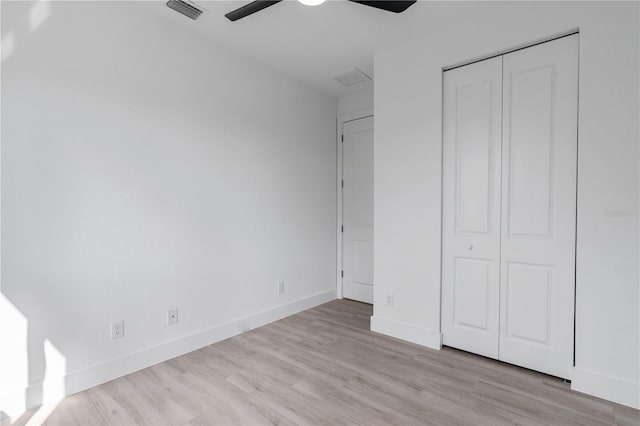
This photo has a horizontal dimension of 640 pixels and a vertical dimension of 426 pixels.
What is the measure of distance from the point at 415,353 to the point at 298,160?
2350 millimetres

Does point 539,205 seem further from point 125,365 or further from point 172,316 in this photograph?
point 125,365

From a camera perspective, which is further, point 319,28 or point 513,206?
point 319,28

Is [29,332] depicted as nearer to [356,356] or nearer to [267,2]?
[356,356]

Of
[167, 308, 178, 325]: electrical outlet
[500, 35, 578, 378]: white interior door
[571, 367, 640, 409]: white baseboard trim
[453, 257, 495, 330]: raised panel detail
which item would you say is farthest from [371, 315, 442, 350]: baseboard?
[167, 308, 178, 325]: electrical outlet

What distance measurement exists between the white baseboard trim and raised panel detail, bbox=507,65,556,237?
93cm

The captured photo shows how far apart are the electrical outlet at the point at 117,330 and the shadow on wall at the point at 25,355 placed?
0.99 feet

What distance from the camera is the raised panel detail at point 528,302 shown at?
2266mm

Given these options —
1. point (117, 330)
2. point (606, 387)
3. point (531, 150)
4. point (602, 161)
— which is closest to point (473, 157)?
point (531, 150)

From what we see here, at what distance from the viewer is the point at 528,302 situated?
2.34 metres

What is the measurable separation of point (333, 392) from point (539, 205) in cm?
194

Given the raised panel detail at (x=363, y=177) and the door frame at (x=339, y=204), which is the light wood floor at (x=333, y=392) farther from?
the raised panel detail at (x=363, y=177)

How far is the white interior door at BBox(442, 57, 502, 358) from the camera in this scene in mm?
2482

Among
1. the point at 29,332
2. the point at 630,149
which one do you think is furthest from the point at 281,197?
the point at 630,149

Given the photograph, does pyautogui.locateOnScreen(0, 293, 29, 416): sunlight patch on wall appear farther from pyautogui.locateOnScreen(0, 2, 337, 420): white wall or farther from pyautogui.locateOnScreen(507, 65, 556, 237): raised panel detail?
pyautogui.locateOnScreen(507, 65, 556, 237): raised panel detail
